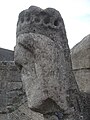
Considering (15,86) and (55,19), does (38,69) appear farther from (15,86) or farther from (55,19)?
(15,86)

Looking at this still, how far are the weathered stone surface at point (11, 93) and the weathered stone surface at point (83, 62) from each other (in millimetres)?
1240

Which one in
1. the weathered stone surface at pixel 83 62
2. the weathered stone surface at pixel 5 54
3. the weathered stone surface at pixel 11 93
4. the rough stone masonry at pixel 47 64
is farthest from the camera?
the weathered stone surface at pixel 5 54

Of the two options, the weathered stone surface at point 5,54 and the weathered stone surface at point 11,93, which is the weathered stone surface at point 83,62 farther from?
the weathered stone surface at point 5,54

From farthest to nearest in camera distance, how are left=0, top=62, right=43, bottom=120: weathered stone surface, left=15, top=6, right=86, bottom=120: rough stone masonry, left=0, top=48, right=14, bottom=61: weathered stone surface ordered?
1. left=0, top=48, right=14, bottom=61: weathered stone surface
2. left=0, top=62, right=43, bottom=120: weathered stone surface
3. left=15, top=6, right=86, bottom=120: rough stone masonry

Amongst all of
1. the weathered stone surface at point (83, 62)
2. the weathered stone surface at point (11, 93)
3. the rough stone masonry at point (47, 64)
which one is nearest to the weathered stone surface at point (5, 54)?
the weathered stone surface at point (11, 93)

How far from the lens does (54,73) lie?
259 centimetres

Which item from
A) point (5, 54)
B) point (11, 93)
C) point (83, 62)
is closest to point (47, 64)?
point (83, 62)

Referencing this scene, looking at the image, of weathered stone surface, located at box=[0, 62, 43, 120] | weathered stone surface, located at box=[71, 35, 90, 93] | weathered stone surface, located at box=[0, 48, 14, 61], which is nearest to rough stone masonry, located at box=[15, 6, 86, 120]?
weathered stone surface, located at box=[71, 35, 90, 93]

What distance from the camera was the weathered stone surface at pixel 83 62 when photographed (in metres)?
3.64

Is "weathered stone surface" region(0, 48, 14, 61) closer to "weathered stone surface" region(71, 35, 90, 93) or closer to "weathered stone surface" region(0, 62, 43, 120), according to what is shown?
"weathered stone surface" region(0, 62, 43, 120)

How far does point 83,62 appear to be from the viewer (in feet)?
12.2

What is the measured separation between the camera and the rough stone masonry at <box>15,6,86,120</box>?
102 inches

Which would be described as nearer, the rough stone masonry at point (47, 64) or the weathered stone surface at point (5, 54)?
the rough stone masonry at point (47, 64)

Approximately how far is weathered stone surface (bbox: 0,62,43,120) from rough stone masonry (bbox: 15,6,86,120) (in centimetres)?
212
